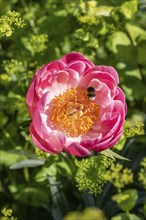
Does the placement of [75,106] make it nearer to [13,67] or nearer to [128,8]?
[13,67]

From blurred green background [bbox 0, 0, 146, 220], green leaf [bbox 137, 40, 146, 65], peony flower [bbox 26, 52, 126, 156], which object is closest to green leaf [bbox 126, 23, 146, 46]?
blurred green background [bbox 0, 0, 146, 220]

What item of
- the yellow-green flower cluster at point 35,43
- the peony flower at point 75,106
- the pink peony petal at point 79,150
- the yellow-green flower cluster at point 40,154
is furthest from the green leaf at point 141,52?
the pink peony petal at point 79,150

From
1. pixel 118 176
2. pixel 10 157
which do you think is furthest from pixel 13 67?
pixel 118 176

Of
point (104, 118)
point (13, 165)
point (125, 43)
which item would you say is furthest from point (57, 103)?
point (125, 43)

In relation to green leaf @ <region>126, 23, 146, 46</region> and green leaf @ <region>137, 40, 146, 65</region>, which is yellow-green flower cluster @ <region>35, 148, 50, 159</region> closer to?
green leaf @ <region>137, 40, 146, 65</region>

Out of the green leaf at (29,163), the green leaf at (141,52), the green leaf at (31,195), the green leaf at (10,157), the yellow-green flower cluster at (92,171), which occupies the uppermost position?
the green leaf at (141,52)

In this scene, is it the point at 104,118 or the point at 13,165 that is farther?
the point at 13,165

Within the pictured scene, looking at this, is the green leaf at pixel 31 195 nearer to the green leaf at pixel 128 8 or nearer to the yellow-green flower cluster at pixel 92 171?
the yellow-green flower cluster at pixel 92 171

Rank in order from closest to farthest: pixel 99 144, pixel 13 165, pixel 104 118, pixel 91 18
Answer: pixel 99 144 < pixel 104 118 < pixel 13 165 < pixel 91 18

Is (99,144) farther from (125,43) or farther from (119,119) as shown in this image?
(125,43)
